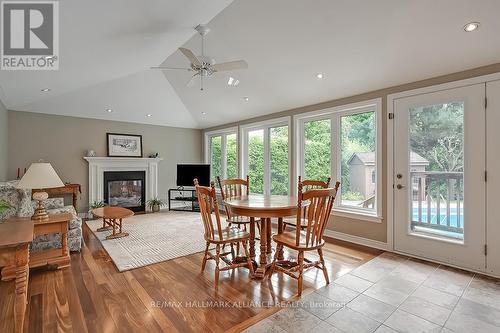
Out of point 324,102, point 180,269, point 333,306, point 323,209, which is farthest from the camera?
point 324,102

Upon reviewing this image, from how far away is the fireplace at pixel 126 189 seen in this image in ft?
19.6

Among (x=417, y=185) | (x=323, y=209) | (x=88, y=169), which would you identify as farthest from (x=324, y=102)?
(x=88, y=169)

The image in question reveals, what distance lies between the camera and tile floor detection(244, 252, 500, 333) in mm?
1847

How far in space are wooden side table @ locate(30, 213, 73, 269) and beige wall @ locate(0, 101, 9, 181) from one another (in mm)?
2412

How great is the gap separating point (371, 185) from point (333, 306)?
87.4 inches

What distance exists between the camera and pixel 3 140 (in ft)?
14.4

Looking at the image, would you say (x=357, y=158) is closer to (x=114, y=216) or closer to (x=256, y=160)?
(x=256, y=160)

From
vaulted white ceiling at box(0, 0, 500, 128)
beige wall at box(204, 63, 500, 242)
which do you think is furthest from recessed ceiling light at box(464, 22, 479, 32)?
beige wall at box(204, 63, 500, 242)

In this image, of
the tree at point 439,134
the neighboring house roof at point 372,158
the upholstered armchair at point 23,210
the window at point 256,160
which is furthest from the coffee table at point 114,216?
the tree at point 439,134

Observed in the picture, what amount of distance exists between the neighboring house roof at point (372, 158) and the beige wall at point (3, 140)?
5848mm

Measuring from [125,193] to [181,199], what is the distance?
54.2 inches

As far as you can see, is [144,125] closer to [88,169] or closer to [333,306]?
[88,169]

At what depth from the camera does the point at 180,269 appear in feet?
9.45

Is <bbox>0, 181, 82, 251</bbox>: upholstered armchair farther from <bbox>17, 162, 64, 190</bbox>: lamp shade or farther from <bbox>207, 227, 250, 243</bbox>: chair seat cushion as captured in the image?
<bbox>207, 227, 250, 243</bbox>: chair seat cushion
